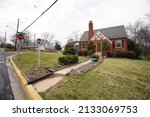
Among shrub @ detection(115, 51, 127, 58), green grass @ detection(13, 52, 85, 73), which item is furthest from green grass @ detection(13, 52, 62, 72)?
shrub @ detection(115, 51, 127, 58)

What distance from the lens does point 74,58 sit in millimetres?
11617

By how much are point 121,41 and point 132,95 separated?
2320 cm

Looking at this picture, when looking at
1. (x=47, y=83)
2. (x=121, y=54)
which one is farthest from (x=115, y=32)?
(x=47, y=83)

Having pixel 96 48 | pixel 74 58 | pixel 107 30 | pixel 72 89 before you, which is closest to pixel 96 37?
pixel 96 48

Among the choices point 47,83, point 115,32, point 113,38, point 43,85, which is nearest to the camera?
point 43,85

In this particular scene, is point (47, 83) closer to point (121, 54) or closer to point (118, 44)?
point (121, 54)

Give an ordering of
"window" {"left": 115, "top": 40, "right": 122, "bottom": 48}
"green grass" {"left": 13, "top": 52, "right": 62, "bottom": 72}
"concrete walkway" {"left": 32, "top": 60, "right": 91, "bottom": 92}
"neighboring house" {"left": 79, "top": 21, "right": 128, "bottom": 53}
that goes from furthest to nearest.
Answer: "window" {"left": 115, "top": 40, "right": 122, "bottom": 48} < "neighboring house" {"left": 79, "top": 21, "right": 128, "bottom": 53} < "green grass" {"left": 13, "top": 52, "right": 62, "bottom": 72} < "concrete walkway" {"left": 32, "top": 60, "right": 91, "bottom": 92}

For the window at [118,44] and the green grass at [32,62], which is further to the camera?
the window at [118,44]

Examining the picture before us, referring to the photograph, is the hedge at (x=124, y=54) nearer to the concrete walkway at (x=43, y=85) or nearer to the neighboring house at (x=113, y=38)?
the neighboring house at (x=113, y=38)

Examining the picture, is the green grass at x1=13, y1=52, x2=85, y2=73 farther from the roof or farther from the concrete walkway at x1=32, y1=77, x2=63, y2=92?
the roof

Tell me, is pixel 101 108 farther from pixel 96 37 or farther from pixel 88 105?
pixel 96 37

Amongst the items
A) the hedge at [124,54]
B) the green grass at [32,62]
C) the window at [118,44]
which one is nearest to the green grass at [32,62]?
the green grass at [32,62]

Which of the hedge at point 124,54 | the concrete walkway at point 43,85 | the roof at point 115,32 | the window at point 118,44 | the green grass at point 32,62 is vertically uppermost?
the roof at point 115,32

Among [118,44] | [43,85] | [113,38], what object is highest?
[113,38]
